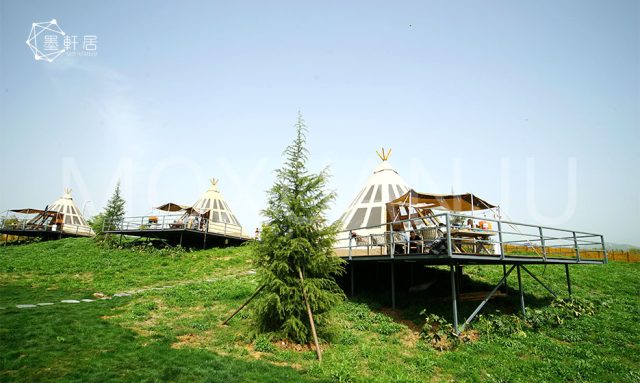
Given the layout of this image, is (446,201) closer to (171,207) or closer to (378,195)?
(378,195)

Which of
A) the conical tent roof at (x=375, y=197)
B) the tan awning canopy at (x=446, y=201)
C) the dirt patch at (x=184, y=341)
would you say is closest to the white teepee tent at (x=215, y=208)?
the conical tent roof at (x=375, y=197)

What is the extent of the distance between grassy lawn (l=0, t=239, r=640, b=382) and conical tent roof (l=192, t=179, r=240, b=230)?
16.7 meters

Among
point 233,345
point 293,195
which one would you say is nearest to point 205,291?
point 233,345

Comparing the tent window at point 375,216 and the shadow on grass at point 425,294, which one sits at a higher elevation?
the tent window at point 375,216

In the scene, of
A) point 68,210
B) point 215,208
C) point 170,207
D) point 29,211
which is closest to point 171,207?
point 170,207

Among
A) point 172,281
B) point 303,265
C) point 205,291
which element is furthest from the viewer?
point 172,281

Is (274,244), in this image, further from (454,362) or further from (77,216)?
(77,216)

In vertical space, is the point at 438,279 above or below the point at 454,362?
above

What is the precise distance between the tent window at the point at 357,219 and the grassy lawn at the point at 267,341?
5.65m

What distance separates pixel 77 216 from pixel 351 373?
50816mm

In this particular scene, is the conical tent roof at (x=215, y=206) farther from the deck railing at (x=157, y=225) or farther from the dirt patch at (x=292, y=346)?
the dirt patch at (x=292, y=346)

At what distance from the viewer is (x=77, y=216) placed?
45.4m

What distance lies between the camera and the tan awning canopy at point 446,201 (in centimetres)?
1588

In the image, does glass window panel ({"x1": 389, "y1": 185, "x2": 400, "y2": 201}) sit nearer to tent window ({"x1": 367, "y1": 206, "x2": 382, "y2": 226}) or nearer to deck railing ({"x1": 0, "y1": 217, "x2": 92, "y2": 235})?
tent window ({"x1": 367, "y1": 206, "x2": 382, "y2": 226})
